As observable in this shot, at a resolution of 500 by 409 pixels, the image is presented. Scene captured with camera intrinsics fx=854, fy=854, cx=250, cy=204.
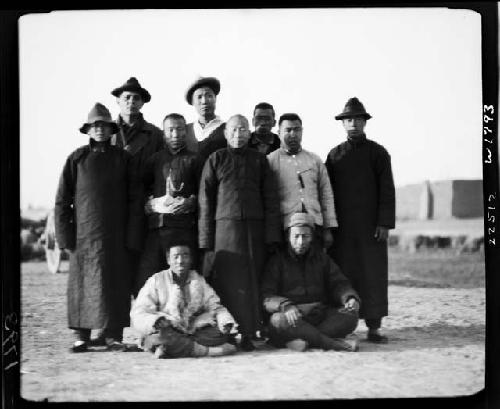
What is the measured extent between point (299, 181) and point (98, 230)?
64.4 inches

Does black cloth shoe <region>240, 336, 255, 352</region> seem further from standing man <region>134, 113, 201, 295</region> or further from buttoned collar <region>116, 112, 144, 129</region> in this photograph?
buttoned collar <region>116, 112, 144, 129</region>

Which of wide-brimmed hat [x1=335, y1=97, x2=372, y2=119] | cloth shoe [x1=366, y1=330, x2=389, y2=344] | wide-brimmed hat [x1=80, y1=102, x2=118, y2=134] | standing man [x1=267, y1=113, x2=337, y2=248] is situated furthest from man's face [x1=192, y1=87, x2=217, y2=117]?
cloth shoe [x1=366, y1=330, x2=389, y2=344]

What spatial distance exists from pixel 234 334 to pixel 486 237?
2.21 meters

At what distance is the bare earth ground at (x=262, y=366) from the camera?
6.41 m

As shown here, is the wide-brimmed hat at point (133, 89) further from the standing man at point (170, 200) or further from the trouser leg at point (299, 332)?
the trouser leg at point (299, 332)

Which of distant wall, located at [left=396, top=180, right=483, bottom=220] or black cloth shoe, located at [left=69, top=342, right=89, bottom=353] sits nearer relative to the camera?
black cloth shoe, located at [left=69, top=342, right=89, bottom=353]

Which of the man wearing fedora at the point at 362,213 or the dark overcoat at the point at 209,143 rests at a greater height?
the dark overcoat at the point at 209,143

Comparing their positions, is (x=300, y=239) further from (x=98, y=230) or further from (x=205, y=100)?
(x=98, y=230)

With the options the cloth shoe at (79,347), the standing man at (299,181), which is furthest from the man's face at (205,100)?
the cloth shoe at (79,347)

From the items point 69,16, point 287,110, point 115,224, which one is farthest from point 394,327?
point 69,16

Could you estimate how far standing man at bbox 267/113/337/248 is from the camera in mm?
6802

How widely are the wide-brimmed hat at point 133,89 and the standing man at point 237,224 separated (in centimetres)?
74

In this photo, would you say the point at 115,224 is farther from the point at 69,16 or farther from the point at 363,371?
the point at 363,371

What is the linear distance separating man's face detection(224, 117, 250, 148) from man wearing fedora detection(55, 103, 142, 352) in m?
0.82
